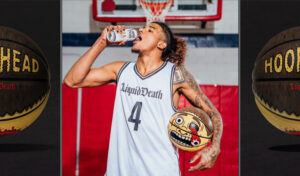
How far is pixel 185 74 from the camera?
2812 millimetres

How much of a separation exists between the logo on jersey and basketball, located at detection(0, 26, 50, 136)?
0.98 meters

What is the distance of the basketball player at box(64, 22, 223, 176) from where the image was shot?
8.93 ft

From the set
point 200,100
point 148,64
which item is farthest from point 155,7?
point 200,100

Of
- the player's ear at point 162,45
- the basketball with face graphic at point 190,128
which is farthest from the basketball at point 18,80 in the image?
the basketball with face graphic at point 190,128

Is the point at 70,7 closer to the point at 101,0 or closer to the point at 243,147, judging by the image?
the point at 101,0

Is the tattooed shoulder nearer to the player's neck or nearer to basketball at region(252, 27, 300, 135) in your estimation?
the player's neck

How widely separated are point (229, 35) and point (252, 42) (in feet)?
1.52

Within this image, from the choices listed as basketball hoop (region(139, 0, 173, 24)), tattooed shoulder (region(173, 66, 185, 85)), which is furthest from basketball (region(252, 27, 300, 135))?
basketball hoop (region(139, 0, 173, 24))

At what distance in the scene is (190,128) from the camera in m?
2.50

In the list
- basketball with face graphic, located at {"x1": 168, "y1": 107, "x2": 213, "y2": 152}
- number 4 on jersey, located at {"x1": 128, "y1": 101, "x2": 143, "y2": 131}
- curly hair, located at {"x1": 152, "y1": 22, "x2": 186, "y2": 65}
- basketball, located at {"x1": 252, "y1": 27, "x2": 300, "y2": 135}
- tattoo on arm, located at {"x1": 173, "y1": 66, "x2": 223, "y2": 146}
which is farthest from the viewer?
basketball, located at {"x1": 252, "y1": 27, "x2": 300, "y2": 135}

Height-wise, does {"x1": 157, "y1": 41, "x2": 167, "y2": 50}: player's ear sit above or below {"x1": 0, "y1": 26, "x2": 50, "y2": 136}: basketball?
above

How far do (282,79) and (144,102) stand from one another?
4.07ft

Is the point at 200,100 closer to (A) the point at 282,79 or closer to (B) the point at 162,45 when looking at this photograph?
(B) the point at 162,45

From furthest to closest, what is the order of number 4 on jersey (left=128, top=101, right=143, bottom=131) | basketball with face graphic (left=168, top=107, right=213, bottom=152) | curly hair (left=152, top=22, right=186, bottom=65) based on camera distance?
curly hair (left=152, top=22, right=186, bottom=65)
number 4 on jersey (left=128, top=101, right=143, bottom=131)
basketball with face graphic (left=168, top=107, right=213, bottom=152)
